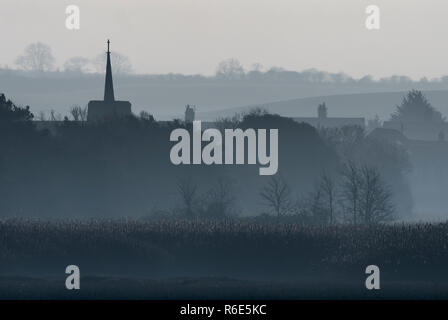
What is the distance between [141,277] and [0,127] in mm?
43493

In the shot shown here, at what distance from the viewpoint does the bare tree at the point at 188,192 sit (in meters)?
99.8

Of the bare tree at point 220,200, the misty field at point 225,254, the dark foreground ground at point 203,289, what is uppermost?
the bare tree at point 220,200

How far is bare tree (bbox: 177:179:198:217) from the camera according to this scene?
99750mm

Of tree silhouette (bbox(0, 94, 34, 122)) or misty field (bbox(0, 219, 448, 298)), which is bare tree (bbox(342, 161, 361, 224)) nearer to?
misty field (bbox(0, 219, 448, 298))

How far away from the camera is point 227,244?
237 feet

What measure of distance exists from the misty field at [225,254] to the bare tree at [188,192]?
23.4 meters

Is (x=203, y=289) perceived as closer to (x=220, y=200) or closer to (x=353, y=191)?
(x=353, y=191)

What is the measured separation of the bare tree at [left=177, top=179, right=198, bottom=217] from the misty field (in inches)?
920

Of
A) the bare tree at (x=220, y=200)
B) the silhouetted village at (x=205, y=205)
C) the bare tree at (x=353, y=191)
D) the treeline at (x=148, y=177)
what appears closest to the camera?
the silhouetted village at (x=205, y=205)

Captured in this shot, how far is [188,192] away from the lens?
10381 cm

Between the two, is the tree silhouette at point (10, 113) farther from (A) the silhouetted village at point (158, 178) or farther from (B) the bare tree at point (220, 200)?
(B) the bare tree at point (220, 200)

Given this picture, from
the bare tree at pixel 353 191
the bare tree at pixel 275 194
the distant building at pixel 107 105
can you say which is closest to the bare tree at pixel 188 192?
the bare tree at pixel 275 194

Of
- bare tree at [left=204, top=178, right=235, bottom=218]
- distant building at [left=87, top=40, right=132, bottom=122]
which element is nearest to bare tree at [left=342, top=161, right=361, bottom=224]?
bare tree at [left=204, top=178, right=235, bottom=218]

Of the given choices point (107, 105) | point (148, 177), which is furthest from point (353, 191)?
point (107, 105)
